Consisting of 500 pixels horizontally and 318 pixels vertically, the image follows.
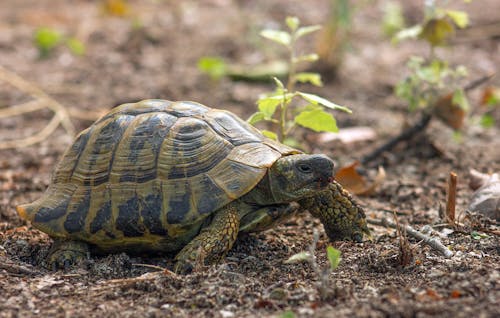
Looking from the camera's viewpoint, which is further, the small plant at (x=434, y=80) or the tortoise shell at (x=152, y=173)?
the small plant at (x=434, y=80)

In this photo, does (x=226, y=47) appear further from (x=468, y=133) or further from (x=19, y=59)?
(x=468, y=133)

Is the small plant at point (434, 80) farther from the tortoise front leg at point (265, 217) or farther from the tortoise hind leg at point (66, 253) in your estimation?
the tortoise hind leg at point (66, 253)

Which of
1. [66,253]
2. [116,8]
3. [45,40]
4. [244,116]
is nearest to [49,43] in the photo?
[45,40]

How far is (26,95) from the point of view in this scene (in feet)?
23.6

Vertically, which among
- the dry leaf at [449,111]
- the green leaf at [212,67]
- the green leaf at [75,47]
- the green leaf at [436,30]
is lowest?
the dry leaf at [449,111]

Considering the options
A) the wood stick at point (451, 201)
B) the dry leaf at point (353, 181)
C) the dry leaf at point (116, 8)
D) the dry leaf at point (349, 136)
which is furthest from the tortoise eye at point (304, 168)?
the dry leaf at point (116, 8)

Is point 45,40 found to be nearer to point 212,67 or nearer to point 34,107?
point 34,107

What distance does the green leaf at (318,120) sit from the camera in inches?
140

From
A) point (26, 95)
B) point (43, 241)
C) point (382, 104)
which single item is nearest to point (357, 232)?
point (43, 241)

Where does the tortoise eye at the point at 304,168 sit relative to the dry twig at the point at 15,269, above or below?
above

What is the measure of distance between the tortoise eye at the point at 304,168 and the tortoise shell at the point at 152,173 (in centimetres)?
14

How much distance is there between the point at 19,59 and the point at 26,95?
A: 129cm

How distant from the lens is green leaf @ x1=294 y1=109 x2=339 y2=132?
3568mm

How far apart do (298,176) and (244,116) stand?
2.93 metres
